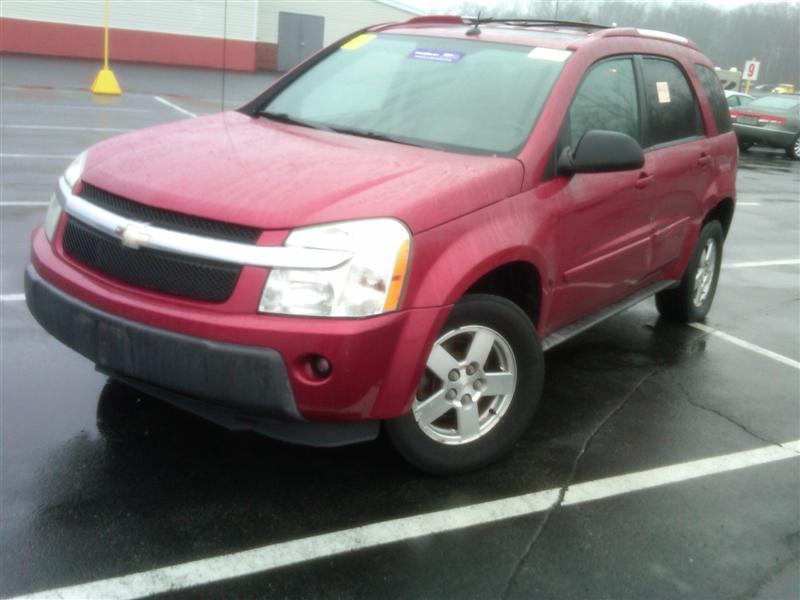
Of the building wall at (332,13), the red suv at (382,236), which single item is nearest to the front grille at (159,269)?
the red suv at (382,236)

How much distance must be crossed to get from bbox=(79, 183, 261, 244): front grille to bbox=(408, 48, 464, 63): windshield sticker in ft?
6.11

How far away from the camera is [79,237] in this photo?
3.72 meters

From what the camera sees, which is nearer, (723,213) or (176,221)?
(176,221)

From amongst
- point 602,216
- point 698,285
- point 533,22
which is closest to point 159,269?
point 602,216

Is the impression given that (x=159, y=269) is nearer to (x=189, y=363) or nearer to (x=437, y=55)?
(x=189, y=363)

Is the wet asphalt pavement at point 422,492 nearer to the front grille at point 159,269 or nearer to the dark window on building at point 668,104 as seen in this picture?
the front grille at point 159,269

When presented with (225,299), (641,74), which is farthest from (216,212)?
(641,74)

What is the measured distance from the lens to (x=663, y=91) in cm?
551

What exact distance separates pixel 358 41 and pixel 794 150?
2124 centimetres

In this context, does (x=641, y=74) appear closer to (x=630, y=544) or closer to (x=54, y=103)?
(x=630, y=544)

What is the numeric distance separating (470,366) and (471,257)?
0.47 metres

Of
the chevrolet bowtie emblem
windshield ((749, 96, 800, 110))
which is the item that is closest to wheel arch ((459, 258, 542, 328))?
the chevrolet bowtie emblem

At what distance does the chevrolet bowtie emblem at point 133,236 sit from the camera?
135 inches

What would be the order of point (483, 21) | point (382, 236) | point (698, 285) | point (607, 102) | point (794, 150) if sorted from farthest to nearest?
1. point (794, 150)
2. point (698, 285)
3. point (483, 21)
4. point (607, 102)
5. point (382, 236)
